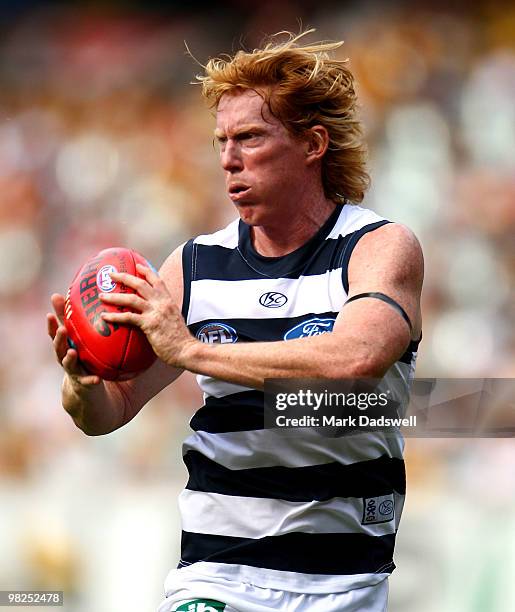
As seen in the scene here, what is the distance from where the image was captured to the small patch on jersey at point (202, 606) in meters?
2.50

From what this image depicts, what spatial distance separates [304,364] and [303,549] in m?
0.54

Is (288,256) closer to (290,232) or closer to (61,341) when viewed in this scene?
(290,232)

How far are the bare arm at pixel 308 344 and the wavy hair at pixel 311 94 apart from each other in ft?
1.70

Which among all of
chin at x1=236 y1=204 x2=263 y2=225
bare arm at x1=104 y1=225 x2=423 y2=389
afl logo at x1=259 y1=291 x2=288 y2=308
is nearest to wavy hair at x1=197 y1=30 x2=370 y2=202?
chin at x1=236 y1=204 x2=263 y2=225

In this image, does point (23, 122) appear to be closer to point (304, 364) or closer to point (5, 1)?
point (5, 1)

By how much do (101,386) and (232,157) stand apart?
71cm

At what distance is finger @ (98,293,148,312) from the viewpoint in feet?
8.07

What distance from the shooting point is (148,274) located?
257cm

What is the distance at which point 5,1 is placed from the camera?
20.4 feet

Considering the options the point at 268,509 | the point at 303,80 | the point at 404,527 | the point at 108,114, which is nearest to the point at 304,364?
the point at 268,509

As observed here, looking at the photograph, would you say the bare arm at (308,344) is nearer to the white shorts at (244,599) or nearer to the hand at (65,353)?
the hand at (65,353)

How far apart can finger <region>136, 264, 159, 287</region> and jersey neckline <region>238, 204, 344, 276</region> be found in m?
0.33

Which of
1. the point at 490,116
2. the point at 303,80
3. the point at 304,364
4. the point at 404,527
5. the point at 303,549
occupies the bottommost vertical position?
the point at 404,527

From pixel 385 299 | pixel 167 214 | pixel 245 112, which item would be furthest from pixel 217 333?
pixel 167 214
